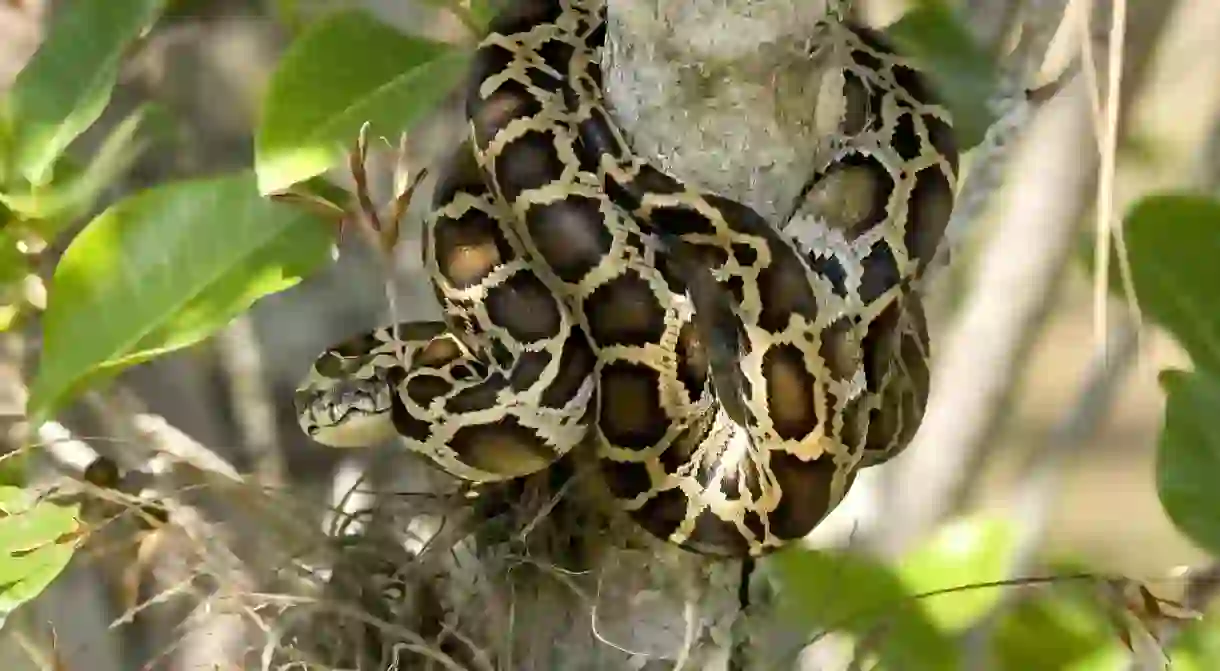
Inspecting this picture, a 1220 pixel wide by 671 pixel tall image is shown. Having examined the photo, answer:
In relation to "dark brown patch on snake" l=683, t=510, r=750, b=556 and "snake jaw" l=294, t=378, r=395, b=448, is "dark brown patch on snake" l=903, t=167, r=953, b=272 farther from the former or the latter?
"snake jaw" l=294, t=378, r=395, b=448

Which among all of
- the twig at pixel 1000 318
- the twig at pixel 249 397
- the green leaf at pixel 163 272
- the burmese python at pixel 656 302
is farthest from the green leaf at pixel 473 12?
the twig at pixel 249 397

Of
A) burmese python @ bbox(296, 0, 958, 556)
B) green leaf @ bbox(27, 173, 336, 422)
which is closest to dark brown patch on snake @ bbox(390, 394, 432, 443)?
burmese python @ bbox(296, 0, 958, 556)

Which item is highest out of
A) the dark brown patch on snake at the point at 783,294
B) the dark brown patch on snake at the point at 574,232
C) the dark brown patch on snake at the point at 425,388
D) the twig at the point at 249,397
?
the dark brown patch on snake at the point at 574,232

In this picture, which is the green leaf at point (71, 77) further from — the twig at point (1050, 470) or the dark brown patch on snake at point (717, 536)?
the twig at point (1050, 470)

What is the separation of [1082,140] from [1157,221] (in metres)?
0.36

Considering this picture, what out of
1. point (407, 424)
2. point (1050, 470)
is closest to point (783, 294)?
point (407, 424)

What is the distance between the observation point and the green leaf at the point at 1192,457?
656 mm

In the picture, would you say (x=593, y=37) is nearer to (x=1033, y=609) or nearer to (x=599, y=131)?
(x=599, y=131)

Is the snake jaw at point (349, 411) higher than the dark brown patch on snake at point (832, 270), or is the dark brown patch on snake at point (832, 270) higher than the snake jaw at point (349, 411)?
the dark brown patch on snake at point (832, 270)

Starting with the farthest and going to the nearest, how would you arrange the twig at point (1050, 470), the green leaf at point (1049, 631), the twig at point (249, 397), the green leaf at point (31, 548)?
1. the twig at point (249, 397)
2. the twig at point (1050, 470)
3. the green leaf at point (1049, 631)
4. the green leaf at point (31, 548)

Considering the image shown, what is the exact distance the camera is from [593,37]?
68 centimetres

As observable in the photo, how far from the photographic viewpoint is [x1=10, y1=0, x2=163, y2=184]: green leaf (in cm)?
73

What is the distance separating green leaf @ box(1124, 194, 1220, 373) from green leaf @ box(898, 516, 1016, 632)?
0.64 ft

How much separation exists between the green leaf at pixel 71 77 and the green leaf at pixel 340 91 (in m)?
0.20
